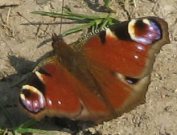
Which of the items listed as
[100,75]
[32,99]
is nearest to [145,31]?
[100,75]

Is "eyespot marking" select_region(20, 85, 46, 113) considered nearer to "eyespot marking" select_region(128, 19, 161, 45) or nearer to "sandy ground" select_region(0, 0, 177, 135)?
"sandy ground" select_region(0, 0, 177, 135)

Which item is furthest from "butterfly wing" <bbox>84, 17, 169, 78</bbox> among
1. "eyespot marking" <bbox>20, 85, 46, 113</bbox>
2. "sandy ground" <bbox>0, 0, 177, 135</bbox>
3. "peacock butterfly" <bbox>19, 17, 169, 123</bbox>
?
"eyespot marking" <bbox>20, 85, 46, 113</bbox>

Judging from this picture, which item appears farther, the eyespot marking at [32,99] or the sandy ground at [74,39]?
the sandy ground at [74,39]

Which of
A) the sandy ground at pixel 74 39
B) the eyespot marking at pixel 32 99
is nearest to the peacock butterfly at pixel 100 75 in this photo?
the eyespot marking at pixel 32 99

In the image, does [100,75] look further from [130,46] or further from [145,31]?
[145,31]

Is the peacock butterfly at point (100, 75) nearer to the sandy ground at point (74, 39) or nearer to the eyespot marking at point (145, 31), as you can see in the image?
the eyespot marking at point (145, 31)

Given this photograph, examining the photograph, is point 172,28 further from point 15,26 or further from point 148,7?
point 15,26
